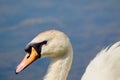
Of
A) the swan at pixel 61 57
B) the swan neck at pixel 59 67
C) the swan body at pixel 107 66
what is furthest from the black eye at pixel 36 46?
the swan body at pixel 107 66

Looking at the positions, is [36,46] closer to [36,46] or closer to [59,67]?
[36,46]

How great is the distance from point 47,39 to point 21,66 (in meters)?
0.18

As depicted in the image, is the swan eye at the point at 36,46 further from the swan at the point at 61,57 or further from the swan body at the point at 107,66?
the swan body at the point at 107,66

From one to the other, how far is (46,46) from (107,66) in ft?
1.10

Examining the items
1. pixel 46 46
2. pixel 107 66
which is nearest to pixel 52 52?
pixel 46 46

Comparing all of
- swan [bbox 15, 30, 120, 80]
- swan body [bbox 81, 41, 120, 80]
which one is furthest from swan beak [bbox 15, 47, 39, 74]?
swan body [bbox 81, 41, 120, 80]

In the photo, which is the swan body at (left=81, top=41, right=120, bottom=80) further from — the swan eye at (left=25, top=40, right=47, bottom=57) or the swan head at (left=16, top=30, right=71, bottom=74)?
the swan eye at (left=25, top=40, right=47, bottom=57)

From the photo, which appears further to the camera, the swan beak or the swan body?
the swan body

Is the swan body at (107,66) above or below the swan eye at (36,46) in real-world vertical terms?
below

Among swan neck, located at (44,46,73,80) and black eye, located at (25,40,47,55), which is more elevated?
black eye, located at (25,40,47,55)

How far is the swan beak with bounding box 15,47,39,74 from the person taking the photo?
6.88 ft

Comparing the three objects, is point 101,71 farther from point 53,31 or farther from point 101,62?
point 53,31

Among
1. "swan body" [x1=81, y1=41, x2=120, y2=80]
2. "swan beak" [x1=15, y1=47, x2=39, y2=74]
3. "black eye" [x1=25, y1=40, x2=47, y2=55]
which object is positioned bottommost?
"swan body" [x1=81, y1=41, x2=120, y2=80]

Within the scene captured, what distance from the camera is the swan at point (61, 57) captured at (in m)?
2.14
